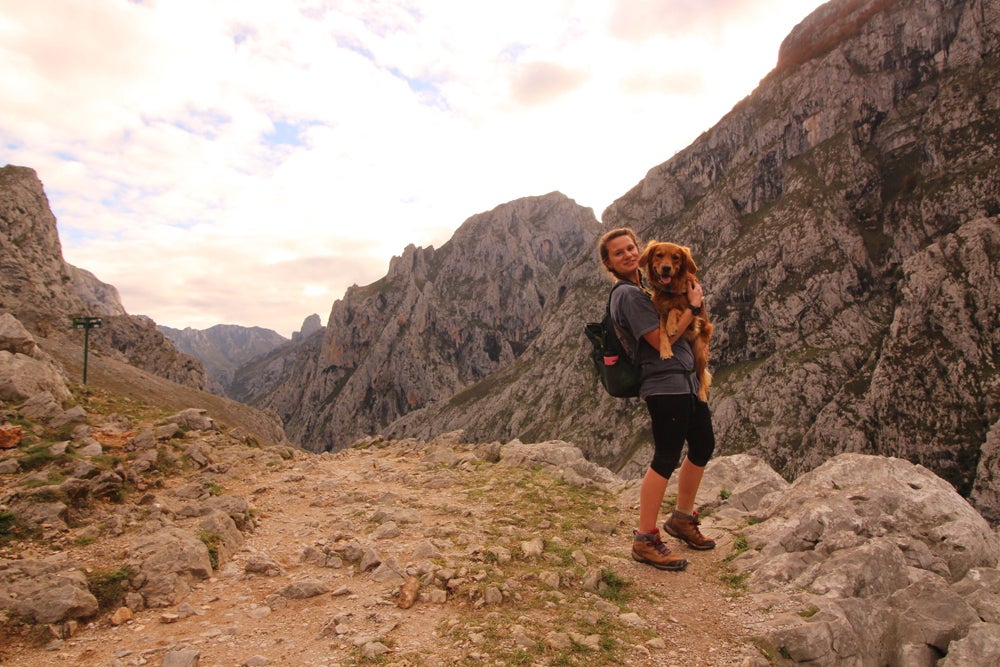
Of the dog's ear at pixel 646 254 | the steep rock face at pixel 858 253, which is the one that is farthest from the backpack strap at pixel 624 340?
the steep rock face at pixel 858 253

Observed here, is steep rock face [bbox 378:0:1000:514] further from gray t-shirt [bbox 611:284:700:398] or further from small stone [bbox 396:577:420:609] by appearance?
small stone [bbox 396:577:420:609]

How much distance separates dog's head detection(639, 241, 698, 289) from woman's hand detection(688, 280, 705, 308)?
0.12 metres

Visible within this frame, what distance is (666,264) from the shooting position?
24.8 feet

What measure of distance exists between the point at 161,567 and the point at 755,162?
627 feet

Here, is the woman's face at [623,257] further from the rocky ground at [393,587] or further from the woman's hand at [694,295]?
the rocky ground at [393,587]

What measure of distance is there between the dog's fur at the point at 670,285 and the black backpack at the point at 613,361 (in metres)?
0.48

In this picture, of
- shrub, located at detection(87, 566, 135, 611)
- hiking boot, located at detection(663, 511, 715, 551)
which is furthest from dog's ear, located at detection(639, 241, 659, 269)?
shrub, located at detection(87, 566, 135, 611)

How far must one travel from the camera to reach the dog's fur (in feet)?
24.4

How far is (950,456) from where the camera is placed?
89.6 metres

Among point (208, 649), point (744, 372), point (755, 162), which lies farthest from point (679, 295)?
point (755, 162)

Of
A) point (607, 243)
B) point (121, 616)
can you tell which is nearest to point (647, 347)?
point (607, 243)

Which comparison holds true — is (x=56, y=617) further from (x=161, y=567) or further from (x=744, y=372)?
(x=744, y=372)

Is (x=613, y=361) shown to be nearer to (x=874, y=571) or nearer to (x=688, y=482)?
(x=688, y=482)

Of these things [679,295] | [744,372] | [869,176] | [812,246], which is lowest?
[744,372]
